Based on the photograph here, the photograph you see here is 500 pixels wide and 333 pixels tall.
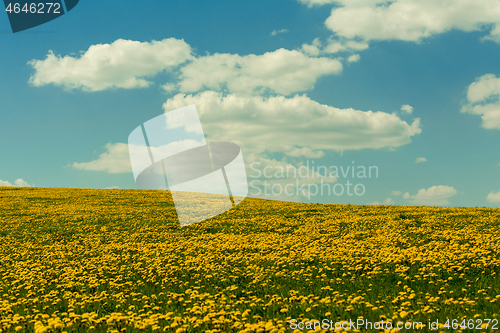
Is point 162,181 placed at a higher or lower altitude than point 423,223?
higher

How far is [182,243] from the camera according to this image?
1750 centimetres

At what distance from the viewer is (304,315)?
25.4 feet

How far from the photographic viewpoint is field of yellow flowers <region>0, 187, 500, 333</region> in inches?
309

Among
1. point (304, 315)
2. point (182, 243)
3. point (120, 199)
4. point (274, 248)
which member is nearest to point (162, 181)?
point (182, 243)

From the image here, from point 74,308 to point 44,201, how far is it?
34170mm

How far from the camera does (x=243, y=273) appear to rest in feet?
38.2

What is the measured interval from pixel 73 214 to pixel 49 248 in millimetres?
12341

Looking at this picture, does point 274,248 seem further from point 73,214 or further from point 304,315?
point 73,214

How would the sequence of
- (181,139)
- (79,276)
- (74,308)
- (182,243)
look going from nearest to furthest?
(74,308) < (79,276) < (181,139) < (182,243)

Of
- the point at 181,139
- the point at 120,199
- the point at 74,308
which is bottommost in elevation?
the point at 74,308

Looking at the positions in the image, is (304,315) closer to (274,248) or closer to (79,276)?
(274,248)

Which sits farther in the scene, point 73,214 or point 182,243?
point 73,214

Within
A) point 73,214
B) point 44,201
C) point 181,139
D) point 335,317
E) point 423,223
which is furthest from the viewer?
point 44,201

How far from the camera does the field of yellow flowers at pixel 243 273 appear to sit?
309 inches
